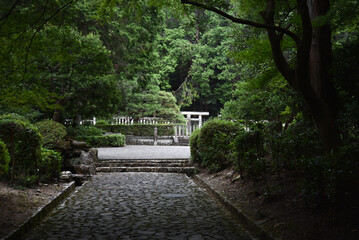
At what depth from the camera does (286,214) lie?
4887 millimetres

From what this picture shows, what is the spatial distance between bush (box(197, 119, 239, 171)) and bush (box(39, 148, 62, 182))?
4570 millimetres

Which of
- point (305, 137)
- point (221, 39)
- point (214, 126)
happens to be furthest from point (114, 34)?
point (221, 39)

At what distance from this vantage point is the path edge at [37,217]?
4.36 meters

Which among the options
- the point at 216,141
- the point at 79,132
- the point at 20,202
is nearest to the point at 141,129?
the point at 79,132

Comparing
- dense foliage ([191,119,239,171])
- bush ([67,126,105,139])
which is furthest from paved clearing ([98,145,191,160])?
dense foliage ([191,119,239,171])

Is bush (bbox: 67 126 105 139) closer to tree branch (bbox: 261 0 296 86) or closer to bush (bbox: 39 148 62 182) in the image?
bush (bbox: 39 148 62 182)

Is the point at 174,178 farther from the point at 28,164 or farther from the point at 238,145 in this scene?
the point at 28,164

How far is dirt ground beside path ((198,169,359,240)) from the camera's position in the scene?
3902 millimetres

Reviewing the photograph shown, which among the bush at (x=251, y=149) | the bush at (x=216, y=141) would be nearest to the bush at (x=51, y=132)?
the bush at (x=216, y=141)

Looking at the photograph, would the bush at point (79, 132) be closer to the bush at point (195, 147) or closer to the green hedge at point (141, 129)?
the green hedge at point (141, 129)

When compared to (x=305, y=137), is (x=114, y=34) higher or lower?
higher

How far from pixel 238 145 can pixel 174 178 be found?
403cm

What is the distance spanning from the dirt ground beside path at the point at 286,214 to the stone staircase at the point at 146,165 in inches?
195

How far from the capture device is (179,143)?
25578 millimetres
